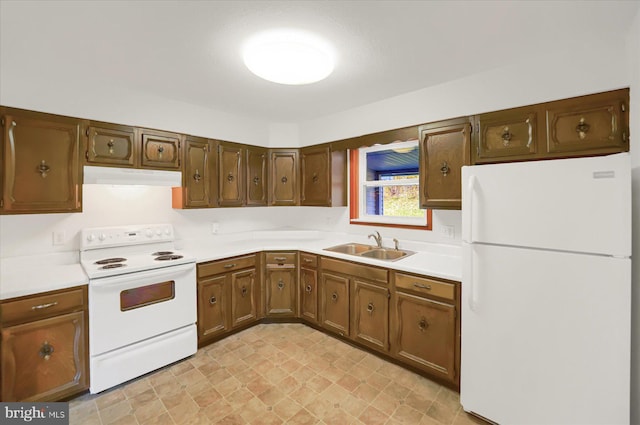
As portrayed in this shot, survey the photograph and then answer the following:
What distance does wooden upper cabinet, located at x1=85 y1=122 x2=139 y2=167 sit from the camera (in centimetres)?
231

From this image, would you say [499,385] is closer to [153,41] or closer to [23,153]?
[153,41]

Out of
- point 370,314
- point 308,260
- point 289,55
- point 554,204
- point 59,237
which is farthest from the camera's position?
point 308,260

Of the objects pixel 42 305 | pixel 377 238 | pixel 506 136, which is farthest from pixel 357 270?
pixel 42 305

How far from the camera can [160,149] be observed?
2.67 metres

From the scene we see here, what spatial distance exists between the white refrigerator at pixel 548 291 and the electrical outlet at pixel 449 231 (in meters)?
0.78

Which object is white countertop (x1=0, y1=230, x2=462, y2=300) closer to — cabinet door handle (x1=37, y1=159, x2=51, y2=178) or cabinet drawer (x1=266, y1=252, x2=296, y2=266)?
cabinet drawer (x1=266, y1=252, x2=296, y2=266)

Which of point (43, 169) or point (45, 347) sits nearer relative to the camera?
point (45, 347)

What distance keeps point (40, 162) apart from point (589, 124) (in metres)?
3.86

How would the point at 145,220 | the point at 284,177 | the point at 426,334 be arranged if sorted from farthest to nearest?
the point at 284,177
the point at 145,220
the point at 426,334

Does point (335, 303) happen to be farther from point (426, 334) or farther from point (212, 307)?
point (212, 307)

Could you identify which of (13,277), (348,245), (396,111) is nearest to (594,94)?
(396,111)

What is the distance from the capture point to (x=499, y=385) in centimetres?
169

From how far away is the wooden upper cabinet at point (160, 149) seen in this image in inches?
102

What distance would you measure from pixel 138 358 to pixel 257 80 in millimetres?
2439
